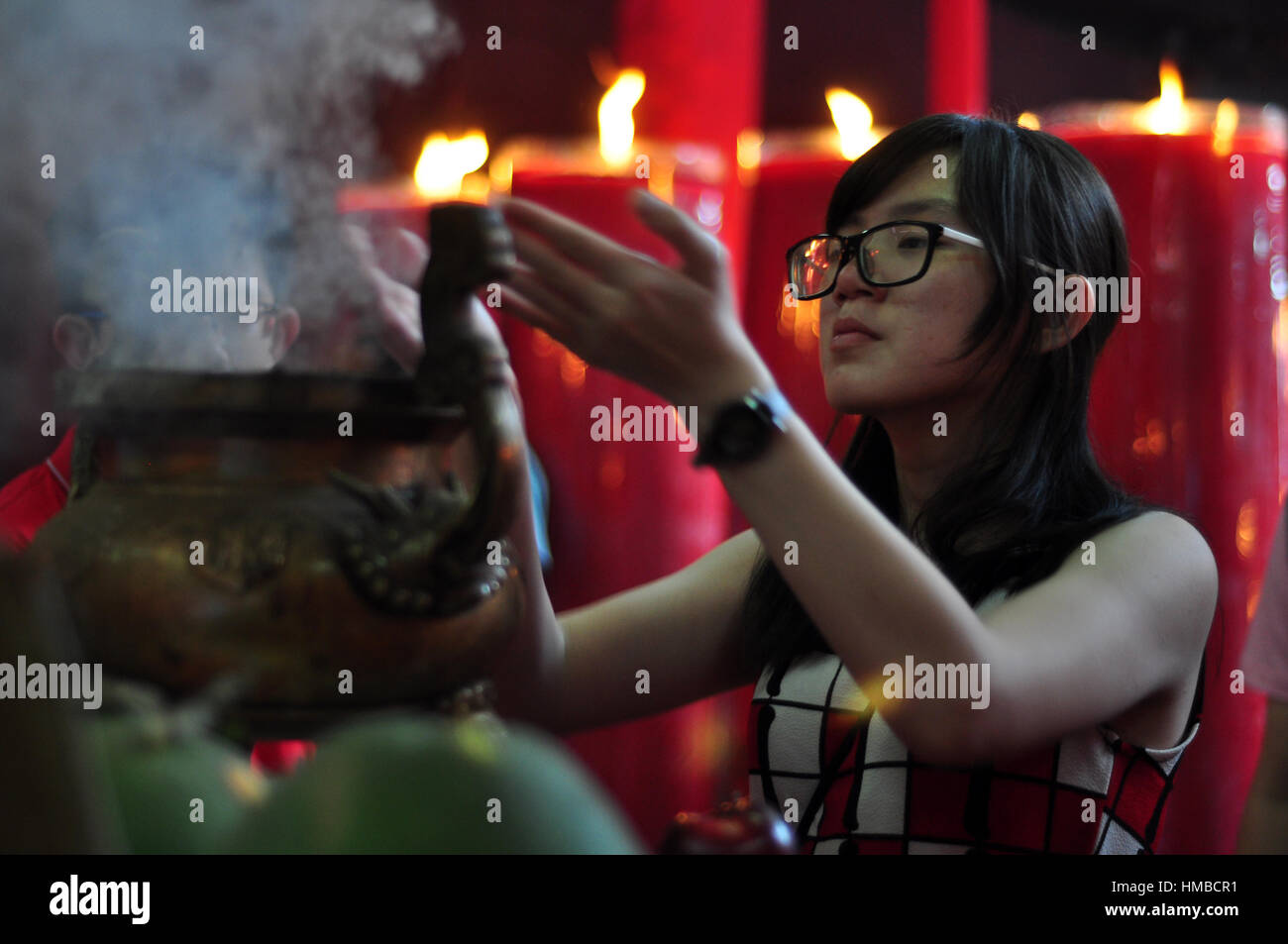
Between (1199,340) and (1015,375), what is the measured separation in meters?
0.93

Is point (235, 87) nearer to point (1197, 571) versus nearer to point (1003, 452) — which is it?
point (1003, 452)

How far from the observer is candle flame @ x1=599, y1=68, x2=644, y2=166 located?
223 cm

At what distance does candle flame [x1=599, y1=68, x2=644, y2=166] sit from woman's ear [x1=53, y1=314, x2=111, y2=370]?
45.5 inches

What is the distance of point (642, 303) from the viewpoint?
871mm

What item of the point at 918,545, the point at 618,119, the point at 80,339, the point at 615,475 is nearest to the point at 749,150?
the point at 618,119

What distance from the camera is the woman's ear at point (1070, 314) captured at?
135 centimetres

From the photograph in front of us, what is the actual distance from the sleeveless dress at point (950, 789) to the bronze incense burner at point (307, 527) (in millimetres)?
548

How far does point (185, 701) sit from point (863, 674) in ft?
1.75

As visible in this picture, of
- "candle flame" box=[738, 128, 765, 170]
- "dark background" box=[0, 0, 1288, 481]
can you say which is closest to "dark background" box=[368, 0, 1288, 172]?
"dark background" box=[0, 0, 1288, 481]

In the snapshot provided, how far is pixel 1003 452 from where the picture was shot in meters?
1.35

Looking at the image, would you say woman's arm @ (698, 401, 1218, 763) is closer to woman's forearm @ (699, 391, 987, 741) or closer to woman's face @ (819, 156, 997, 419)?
woman's forearm @ (699, 391, 987, 741)

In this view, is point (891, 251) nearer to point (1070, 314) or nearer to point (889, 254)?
point (889, 254)
